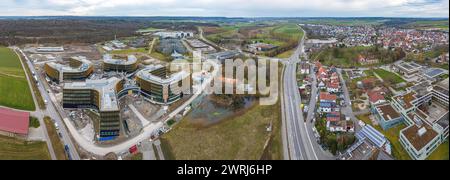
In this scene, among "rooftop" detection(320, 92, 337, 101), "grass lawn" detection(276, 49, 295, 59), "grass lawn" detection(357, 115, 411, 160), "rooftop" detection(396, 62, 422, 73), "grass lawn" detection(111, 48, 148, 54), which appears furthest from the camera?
"grass lawn" detection(111, 48, 148, 54)

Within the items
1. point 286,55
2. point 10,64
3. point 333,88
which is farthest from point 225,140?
point 10,64

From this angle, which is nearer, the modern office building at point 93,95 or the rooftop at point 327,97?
the modern office building at point 93,95

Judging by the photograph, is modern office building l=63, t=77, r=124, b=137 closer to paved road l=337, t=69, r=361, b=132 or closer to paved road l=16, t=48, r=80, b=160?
paved road l=16, t=48, r=80, b=160

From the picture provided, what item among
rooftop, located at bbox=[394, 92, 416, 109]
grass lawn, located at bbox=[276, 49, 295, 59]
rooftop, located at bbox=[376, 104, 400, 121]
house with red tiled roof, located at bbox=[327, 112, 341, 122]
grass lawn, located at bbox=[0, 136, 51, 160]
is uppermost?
grass lawn, located at bbox=[276, 49, 295, 59]

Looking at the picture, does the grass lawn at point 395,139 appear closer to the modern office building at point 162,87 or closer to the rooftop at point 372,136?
the rooftop at point 372,136

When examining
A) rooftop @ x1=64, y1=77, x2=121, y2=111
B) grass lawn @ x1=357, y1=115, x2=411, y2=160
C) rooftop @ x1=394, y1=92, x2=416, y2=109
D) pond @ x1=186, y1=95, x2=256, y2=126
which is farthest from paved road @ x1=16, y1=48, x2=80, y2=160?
rooftop @ x1=394, y1=92, x2=416, y2=109

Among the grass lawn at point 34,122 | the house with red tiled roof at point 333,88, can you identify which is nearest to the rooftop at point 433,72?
the house with red tiled roof at point 333,88

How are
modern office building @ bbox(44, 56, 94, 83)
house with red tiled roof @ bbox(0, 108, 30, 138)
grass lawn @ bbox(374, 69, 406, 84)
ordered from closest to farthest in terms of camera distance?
house with red tiled roof @ bbox(0, 108, 30, 138) < grass lawn @ bbox(374, 69, 406, 84) < modern office building @ bbox(44, 56, 94, 83)
